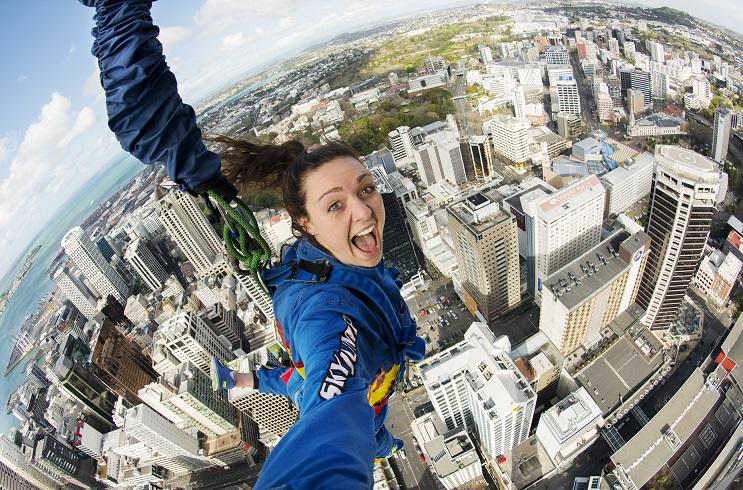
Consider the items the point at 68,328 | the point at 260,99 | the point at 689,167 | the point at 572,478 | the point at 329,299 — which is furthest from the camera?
the point at 260,99

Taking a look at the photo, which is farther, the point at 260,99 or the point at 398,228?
the point at 260,99

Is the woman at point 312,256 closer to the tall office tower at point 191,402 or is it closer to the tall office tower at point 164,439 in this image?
the tall office tower at point 191,402

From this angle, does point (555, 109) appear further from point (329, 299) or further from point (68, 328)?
point (68, 328)

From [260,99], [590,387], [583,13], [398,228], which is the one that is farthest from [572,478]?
[583,13]

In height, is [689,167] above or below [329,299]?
below

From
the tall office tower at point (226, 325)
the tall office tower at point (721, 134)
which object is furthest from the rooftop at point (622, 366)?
the tall office tower at point (721, 134)

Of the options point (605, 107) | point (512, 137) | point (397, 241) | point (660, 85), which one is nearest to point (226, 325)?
point (397, 241)

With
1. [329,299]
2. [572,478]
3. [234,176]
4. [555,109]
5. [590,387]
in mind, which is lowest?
[572,478]

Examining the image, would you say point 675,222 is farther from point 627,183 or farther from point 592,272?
point 627,183
